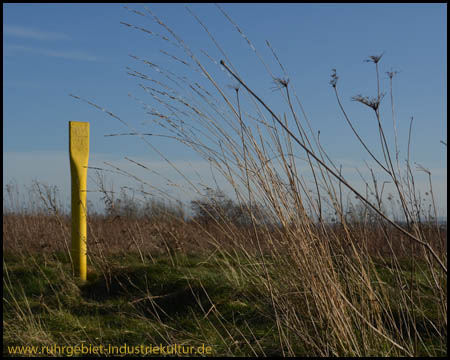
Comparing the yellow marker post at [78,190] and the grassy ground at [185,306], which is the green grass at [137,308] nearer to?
the grassy ground at [185,306]

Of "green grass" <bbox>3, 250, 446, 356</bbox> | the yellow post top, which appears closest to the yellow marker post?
the yellow post top

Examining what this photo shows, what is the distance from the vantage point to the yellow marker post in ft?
14.9

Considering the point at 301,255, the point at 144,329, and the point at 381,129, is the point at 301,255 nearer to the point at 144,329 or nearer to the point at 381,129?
the point at 381,129

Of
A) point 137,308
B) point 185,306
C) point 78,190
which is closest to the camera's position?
point 185,306

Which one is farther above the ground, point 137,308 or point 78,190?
point 78,190

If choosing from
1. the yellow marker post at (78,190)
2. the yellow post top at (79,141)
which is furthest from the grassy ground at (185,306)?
the yellow post top at (79,141)

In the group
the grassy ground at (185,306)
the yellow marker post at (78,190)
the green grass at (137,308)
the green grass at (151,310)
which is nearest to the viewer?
the grassy ground at (185,306)

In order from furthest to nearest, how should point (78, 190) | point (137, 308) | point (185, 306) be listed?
point (78, 190) → point (137, 308) → point (185, 306)

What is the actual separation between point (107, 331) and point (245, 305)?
92 cm

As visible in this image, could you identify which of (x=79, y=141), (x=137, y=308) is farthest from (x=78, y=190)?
(x=137, y=308)

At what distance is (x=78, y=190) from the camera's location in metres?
4.54

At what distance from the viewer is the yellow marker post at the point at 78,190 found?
179 inches

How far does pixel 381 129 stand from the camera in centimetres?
194

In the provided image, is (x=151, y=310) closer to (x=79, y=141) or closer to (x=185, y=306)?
(x=185, y=306)
